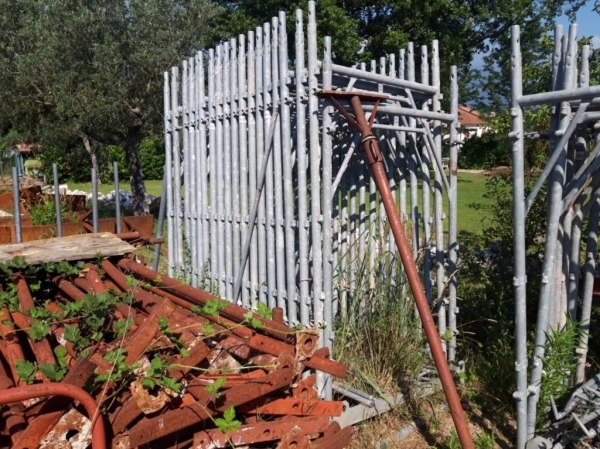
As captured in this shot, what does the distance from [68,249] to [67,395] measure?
253cm

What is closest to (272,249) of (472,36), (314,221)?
(314,221)

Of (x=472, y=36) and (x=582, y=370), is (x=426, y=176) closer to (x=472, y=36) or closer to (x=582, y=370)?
(x=582, y=370)

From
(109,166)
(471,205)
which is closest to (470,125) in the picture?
(109,166)

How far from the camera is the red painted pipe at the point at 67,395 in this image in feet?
6.47

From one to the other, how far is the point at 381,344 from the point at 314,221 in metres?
1.22

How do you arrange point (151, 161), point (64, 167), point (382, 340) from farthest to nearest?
point (151, 161)
point (64, 167)
point (382, 340)

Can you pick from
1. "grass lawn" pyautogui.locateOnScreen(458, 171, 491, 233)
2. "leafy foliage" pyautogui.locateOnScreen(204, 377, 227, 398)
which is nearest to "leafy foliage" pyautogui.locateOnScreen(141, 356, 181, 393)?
"leafy foliage" pyautogui.locateOnScreen(204, 377, 227, 398)

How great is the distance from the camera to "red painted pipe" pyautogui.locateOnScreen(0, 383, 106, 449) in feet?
6.47

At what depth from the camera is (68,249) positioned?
4.36m

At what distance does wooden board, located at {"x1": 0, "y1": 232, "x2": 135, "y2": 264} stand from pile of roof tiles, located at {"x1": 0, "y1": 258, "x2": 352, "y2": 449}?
885 millimetres

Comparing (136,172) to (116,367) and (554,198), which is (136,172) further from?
(116,367)

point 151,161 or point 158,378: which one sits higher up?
point 151,161

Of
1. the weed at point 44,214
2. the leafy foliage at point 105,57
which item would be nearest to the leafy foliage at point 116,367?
the weed at point 44,214

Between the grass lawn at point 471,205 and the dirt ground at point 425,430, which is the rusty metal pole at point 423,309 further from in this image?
the grass lawn at point 471,205
